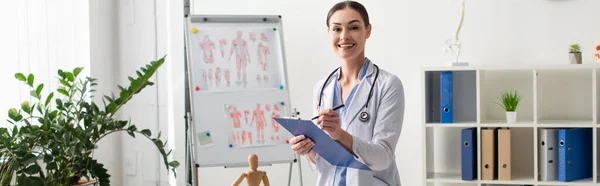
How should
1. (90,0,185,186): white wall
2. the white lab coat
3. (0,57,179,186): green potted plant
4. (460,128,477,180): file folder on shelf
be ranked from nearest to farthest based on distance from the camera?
A: the white lab coat < (0,57,179,186): green potted plant < (460,128,477,180): file folder on shelf < (90,0,185,186): white wall

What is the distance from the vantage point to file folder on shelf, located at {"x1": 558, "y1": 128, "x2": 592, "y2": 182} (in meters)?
3.66

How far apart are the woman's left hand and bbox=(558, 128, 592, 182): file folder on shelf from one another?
83.8 inches

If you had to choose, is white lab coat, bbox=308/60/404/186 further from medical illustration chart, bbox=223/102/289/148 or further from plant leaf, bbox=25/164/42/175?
medical illustration chart, bbox=223/102/289/148

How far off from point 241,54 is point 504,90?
1444mm

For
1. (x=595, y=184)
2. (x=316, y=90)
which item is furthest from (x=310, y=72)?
(x=316, y=90)

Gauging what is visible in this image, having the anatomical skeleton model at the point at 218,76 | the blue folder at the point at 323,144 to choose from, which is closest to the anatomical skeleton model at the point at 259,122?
the anatomical skeleton model at the point at 218,76

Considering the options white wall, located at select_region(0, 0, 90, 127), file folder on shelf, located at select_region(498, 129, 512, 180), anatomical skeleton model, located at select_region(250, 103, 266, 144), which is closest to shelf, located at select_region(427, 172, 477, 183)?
file folder on shelf, located at select_region(498, 129, 512, 180)

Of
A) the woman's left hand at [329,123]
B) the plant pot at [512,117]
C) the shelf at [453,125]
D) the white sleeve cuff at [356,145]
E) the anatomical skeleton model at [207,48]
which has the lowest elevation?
the shelf at [453,125]

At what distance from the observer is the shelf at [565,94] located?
389 centimetres

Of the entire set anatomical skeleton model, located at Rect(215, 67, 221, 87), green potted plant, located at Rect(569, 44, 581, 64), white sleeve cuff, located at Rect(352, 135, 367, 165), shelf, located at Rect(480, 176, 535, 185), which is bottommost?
shelf, located at Rect(480, 176, 535, 185)

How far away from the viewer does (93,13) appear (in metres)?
4.36

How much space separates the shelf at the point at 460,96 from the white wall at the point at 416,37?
0.24 metres

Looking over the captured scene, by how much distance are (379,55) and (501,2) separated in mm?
738

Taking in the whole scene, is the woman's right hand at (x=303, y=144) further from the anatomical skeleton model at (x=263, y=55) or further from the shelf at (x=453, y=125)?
the anatomical skeleton model at (x=263, y=55)
